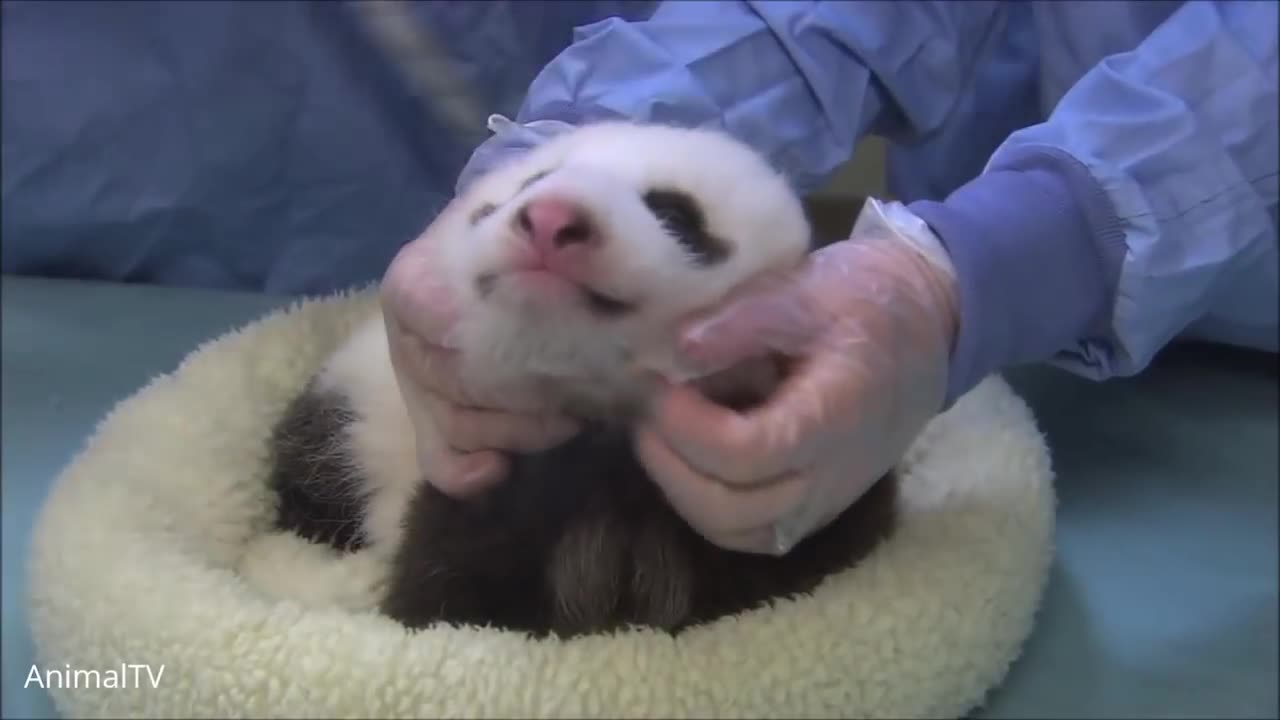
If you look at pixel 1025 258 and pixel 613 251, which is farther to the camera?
pixel 1025 258

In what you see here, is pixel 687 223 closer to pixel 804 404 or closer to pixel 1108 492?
pixel 804 404

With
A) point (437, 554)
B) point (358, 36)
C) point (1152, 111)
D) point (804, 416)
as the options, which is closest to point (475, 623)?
point (437, 554)

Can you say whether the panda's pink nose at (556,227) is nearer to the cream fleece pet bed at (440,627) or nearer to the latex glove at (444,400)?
the latex glove at (444,400)

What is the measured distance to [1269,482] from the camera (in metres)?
0.87

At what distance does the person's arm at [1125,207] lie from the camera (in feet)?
2.08

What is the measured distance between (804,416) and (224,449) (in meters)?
0.45

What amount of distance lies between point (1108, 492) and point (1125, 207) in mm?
245

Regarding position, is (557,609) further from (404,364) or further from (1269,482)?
(1269,482)

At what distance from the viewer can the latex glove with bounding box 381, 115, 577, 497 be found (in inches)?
22.8

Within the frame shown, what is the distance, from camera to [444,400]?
603mm

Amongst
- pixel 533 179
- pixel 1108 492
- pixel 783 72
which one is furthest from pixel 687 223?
pixel 1108 492

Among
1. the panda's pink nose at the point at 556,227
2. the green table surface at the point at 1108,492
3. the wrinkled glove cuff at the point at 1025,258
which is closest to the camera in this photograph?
the panda's pink nose at the point at 556,227

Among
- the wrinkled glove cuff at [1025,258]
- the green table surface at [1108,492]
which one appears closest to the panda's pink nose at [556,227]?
the wrinkled glove cuff at [1025,258]

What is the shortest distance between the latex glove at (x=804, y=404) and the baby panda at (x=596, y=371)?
0.02 m
